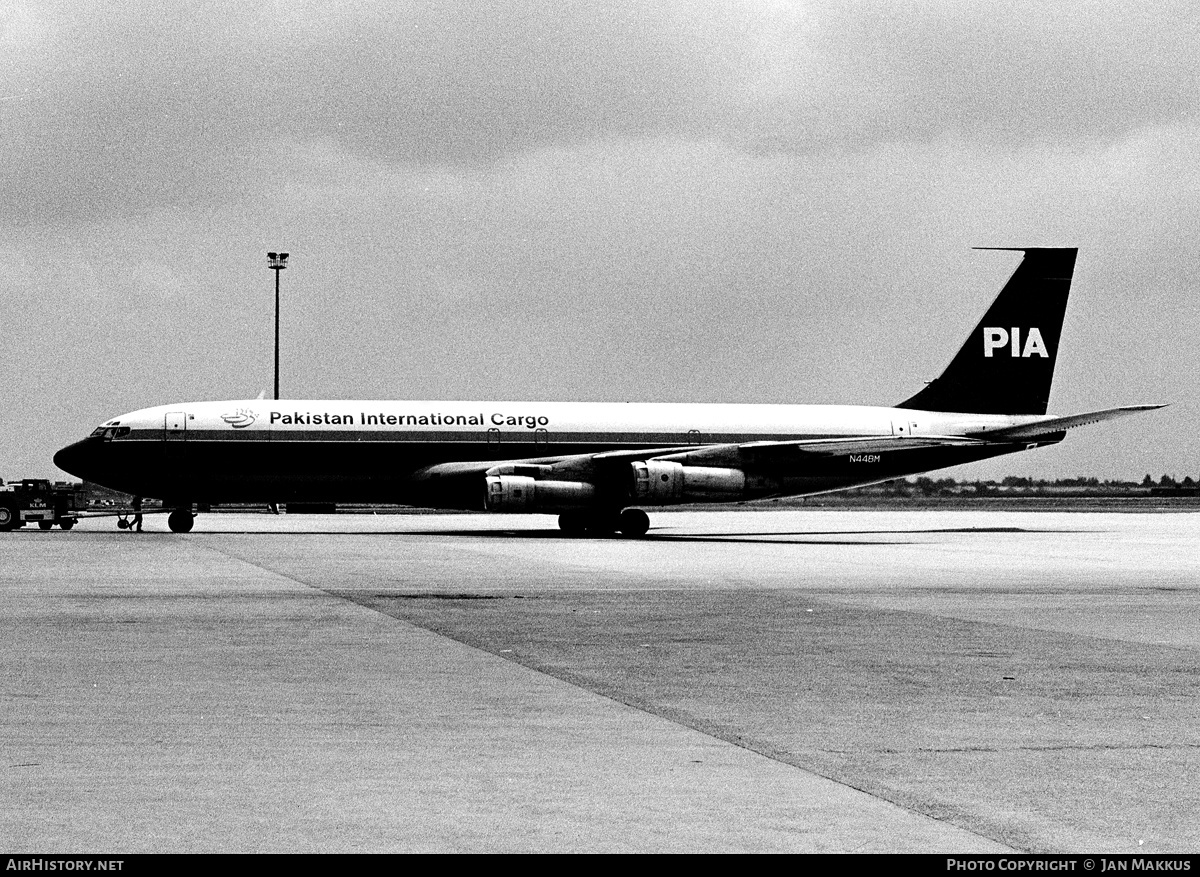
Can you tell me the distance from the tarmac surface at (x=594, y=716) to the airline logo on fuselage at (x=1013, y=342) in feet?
93.0

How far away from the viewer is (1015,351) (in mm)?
52844

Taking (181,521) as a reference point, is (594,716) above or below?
below

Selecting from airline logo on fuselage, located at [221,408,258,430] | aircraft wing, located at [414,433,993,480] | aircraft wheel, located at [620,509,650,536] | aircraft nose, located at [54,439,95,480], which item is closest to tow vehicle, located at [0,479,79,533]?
aircraft nose, located at [54,439,95,480]

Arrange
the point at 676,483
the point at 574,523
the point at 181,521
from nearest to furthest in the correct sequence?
the point at 676,483, the point at 181,521, the point at 574,523

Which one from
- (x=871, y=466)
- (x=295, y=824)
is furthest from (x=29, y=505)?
(x=295, y=824)

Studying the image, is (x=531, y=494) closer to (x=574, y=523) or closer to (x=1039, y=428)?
(x=574, y=523)

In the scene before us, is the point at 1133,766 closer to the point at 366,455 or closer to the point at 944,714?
the point at 944,714

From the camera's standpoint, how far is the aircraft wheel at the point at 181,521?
46.6 metres

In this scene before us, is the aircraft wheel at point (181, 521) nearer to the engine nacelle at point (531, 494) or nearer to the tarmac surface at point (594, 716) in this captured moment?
the engine nacelle at point (531, 494)

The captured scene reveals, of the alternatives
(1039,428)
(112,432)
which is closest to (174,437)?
(112,432)

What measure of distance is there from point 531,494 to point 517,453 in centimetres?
272

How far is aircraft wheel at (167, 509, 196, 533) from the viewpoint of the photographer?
46562 mm

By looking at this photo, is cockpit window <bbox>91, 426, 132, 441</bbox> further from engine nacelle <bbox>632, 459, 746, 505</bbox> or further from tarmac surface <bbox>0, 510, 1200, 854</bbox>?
tarmac surface <bbox>0, 510, 1200, 854</bbox>

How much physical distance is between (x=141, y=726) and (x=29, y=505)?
1682 inches
